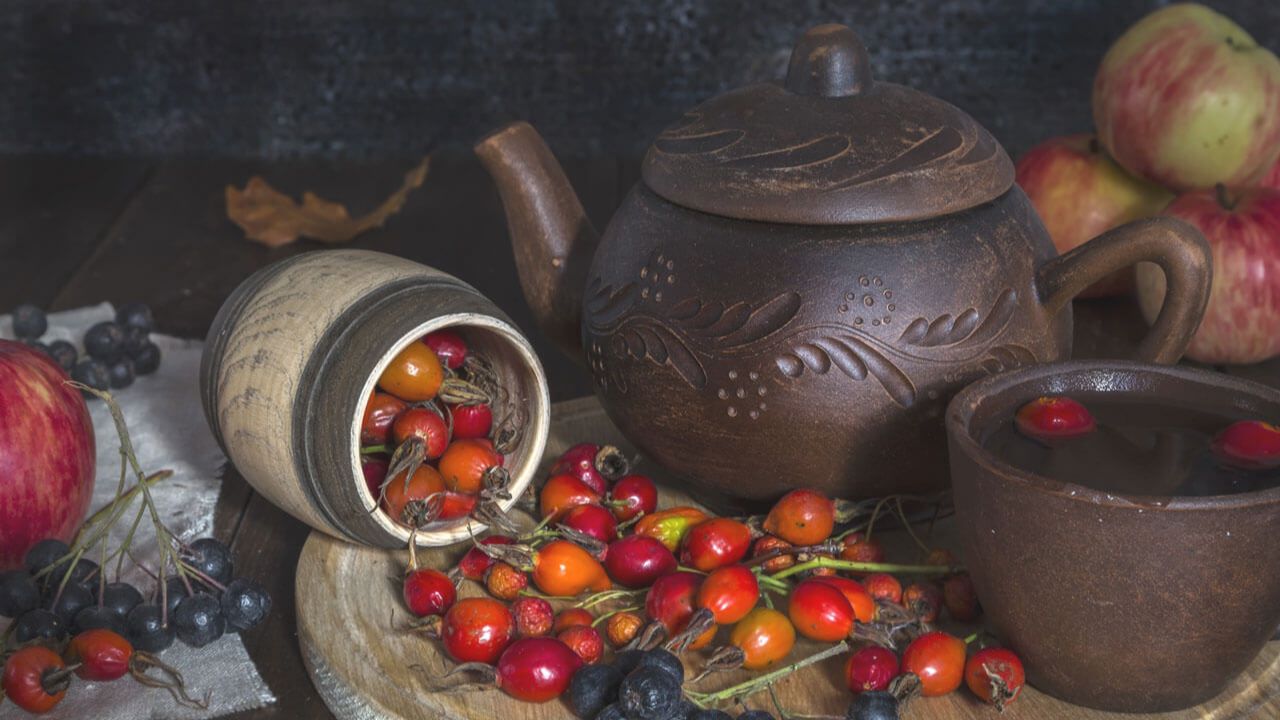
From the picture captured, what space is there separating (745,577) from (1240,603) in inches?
12.0

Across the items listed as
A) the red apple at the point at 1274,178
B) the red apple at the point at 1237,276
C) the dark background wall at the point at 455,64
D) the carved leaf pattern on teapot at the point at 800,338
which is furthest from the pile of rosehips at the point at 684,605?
the dark background wall at the point at 455,64

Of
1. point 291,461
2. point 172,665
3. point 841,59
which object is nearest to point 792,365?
point 841,59

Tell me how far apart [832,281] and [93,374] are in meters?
0.87

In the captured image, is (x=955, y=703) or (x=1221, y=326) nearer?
(x=955, y=703)

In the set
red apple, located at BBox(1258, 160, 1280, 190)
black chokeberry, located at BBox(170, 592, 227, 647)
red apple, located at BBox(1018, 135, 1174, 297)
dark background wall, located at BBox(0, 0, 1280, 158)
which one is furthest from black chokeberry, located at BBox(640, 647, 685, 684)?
dark background wall, located at BBox(0, 0, 1280, 158)

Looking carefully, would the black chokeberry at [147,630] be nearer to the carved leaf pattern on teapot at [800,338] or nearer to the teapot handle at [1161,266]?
the carved leaf pattern on teapot at [800,338]

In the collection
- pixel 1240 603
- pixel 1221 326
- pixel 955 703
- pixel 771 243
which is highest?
pixel 771 243

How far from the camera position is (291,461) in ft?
3.32

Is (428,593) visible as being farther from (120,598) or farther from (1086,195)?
(1086,195)

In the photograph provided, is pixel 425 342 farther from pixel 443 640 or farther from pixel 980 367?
pixel 980 367

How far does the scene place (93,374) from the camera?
1.46 m

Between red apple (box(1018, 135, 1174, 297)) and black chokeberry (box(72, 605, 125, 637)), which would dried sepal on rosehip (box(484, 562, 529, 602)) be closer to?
black chokeberry (box(72, 605, 125, 637))

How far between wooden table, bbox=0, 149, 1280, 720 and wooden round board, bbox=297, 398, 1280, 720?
175mm

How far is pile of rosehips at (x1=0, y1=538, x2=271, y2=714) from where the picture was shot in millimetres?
925
